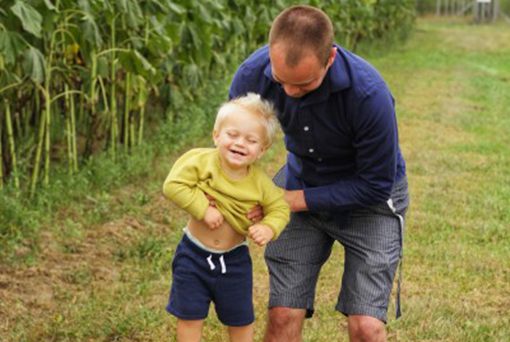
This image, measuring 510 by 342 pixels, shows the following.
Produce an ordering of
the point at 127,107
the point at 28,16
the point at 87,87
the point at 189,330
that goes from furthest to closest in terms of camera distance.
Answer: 1. the point at 127,107
2. the point at 87,87
3. the point at 28,16
4. the point at 189,330

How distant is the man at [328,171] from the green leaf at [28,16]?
80.7 inches

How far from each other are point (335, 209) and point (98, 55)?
3783mm

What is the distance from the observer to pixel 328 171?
11.9ft

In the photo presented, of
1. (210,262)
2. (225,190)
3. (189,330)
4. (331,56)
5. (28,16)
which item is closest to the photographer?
(331,56)

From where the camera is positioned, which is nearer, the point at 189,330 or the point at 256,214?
the point at 256,214

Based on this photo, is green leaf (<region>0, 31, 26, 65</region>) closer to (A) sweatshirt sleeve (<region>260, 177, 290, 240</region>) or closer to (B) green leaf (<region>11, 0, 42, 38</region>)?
(B) green leaf (<region>11, 0, 42, 38</region>)

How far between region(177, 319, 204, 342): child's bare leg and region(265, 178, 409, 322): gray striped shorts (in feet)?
0.99

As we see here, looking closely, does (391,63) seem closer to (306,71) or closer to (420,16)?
(306,71)

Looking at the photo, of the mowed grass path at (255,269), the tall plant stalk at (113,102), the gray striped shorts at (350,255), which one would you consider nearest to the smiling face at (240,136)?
the gray striped shorts at (350,255)

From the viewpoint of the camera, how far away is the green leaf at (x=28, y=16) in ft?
17.2

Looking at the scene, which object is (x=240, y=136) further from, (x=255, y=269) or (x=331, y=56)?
(x=255, y=269)

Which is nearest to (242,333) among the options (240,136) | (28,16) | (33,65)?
(240,136)

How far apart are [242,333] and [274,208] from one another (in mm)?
556

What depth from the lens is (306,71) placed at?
312 cm
